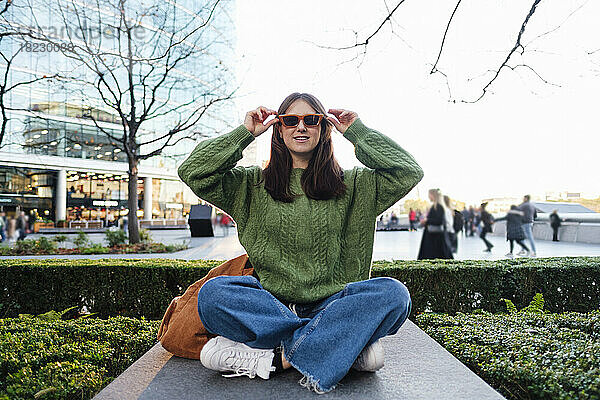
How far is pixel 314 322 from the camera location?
2.27 metres

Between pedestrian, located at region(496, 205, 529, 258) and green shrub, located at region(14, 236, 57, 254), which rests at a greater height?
pedestrian, located at region(496, 205, 529, 258)

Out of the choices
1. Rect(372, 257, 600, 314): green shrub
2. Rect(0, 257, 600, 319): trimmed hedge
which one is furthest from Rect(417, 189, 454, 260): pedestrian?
Rect(372, 257, 600, 314): green shrub

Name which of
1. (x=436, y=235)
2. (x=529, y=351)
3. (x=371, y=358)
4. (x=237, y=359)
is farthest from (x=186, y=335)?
(x=436, y=235)

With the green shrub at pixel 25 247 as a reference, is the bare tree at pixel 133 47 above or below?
above

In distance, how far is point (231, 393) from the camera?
2051mm

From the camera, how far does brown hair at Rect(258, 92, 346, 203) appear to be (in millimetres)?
2785

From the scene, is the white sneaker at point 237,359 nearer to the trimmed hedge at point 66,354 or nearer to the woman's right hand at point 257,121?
the trimmed hedge at point 66,354

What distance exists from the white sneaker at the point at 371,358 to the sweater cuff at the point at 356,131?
1.30 m

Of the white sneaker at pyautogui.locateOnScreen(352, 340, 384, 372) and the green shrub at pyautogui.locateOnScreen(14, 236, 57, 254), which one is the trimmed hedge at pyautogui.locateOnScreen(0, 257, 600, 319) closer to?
the white sneaker at pyautogui.locateOnScreen(352, 340, 384, 372)

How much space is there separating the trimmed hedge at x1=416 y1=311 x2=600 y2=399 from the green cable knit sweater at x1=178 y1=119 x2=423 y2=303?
88 centimetres

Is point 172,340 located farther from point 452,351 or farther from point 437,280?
point 437,280

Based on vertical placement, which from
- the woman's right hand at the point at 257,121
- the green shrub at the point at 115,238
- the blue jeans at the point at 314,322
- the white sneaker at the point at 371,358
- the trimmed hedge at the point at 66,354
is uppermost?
the woman's right hand at the point at 257,121

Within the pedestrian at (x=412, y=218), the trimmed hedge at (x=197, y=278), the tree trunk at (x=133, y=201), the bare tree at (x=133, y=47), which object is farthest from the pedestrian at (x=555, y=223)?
the tree trunk at (x=133, y=201)

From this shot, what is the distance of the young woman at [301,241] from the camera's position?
7.30ft
